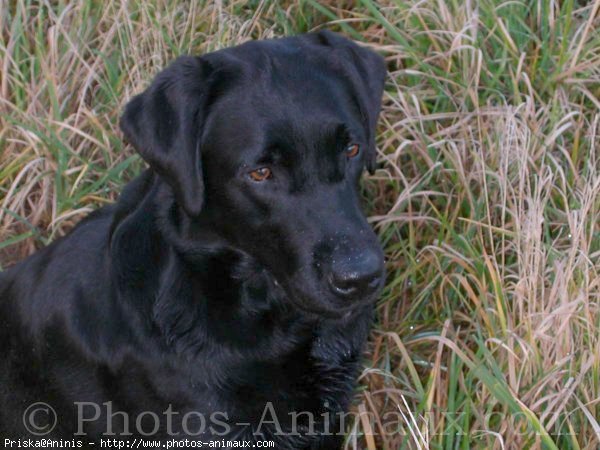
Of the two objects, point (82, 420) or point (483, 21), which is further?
point (483, 21)

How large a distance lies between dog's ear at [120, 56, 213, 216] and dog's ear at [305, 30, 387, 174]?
39 cm

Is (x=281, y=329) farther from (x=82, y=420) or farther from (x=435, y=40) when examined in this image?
(x=435, y=40)

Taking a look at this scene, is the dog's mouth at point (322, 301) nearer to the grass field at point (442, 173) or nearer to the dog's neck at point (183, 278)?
the dog's neck at point (183, 278)

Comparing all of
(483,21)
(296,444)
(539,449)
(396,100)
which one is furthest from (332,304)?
(483,21)

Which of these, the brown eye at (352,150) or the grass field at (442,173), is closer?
the brown eye at (352,150)

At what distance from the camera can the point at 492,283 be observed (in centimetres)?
357

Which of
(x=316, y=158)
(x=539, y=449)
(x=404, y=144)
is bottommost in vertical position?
(x=539, y=449)

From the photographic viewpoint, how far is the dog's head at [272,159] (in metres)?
2.79

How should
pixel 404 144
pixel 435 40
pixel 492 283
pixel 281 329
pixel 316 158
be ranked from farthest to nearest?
1. pixel 435 40
2. pixel 404 144
3. pixel 492 283
4. pixel 281 329
5. pixel 316 158

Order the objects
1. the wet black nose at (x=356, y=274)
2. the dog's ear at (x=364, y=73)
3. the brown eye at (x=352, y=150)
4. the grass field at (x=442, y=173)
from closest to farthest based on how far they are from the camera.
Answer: the wet black nose at (x=356, y=274), the brown eye at (x=352, y=150), the dog's ear at (x=364, y=73), the grass field at (x=442, y=173)

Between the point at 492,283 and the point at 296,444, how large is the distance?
86 centimetres

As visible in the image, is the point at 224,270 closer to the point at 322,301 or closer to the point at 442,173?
the point at 322,301

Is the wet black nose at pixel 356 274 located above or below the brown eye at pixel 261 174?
below

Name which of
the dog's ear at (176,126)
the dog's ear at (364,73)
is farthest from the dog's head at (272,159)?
the dog's ear at (364,73)
